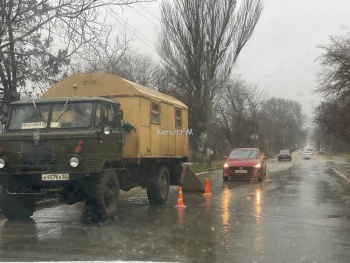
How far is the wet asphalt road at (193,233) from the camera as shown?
21.4 feet

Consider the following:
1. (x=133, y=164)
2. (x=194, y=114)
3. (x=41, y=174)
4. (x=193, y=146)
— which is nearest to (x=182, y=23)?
(x=194, y=114)

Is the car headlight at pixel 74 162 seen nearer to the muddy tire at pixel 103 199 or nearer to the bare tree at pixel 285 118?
the muddy tire at pixel 103 199

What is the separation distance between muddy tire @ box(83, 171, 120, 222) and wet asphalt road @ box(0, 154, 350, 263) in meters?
0.23

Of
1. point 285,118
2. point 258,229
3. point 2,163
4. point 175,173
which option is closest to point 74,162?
point 2,163

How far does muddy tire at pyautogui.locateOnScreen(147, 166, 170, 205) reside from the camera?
11844 mm

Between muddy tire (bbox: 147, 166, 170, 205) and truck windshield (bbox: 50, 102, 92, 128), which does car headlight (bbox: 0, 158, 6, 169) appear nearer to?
truck windshield (bbox: 50, 102, 92, 128)

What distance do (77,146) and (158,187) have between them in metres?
3.75

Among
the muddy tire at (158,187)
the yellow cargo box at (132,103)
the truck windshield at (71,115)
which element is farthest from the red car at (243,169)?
the truck windshield at (71,115)

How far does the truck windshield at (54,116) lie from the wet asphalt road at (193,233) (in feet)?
6.48

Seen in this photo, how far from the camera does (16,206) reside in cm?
936

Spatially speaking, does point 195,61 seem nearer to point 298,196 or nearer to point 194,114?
point 194,114

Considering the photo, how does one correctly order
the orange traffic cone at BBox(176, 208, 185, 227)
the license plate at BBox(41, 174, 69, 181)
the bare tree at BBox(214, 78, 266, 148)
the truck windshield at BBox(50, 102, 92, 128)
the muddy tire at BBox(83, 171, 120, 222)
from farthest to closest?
the bare tree at BBox(214, 78, 266, 148), the orange traffic cone at BBox(176, 208, 185, 227), the truck windshield at BBox(50, 102, 92, 128), the muddy tire at BBox(83, 171, 120, 222), the license plate at BBox(41, 174, 69, 181)

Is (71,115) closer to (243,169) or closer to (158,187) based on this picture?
(158,187)

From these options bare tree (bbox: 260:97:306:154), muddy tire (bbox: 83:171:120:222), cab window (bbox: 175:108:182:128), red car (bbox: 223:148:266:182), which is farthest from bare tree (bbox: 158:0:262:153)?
bare tree (bbox: 260:97:306:154)
